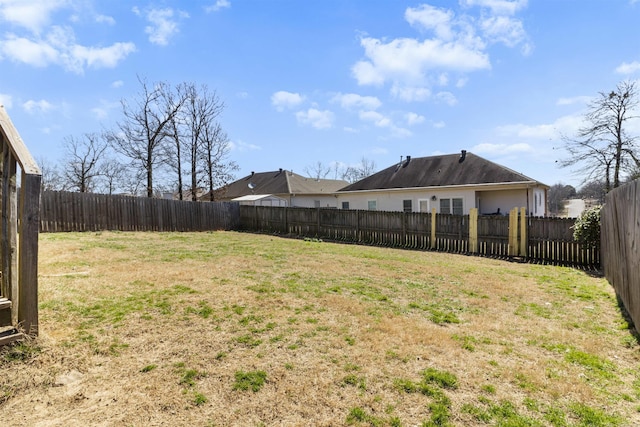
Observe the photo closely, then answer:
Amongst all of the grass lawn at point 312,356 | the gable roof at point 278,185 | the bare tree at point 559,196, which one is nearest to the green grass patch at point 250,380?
the grass lawn at point 312,356

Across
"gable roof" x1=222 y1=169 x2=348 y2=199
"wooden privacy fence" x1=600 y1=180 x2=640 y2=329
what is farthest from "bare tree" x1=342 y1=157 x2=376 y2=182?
"wooden privacy fence" x1=600 y1=180 x2=640 y2=329

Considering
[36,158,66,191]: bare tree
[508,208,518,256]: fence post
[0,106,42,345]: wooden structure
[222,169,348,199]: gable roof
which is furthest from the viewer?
[36,158,66,191]: bare tree

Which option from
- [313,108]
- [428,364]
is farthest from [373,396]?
[313,108]

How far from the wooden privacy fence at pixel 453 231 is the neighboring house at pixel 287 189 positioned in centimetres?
1007

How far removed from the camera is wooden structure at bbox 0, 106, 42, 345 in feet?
9.25

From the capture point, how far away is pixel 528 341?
12.0 ft

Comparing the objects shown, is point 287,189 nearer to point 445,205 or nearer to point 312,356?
point 445,205

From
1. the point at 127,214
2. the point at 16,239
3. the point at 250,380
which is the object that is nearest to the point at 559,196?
the point at 127,214

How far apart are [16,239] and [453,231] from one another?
38.4 ft

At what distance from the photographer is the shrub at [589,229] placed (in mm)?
8562

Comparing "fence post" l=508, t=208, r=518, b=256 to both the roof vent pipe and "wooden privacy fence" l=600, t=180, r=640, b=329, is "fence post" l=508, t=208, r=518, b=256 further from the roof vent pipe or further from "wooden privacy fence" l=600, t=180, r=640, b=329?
the roof vent pipe

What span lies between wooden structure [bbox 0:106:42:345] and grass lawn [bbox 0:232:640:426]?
28cm

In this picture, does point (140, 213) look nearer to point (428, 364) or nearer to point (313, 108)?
point (313, 108)

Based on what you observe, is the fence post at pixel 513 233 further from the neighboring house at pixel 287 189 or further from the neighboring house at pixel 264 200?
the neighboring house at pixel 264 200
